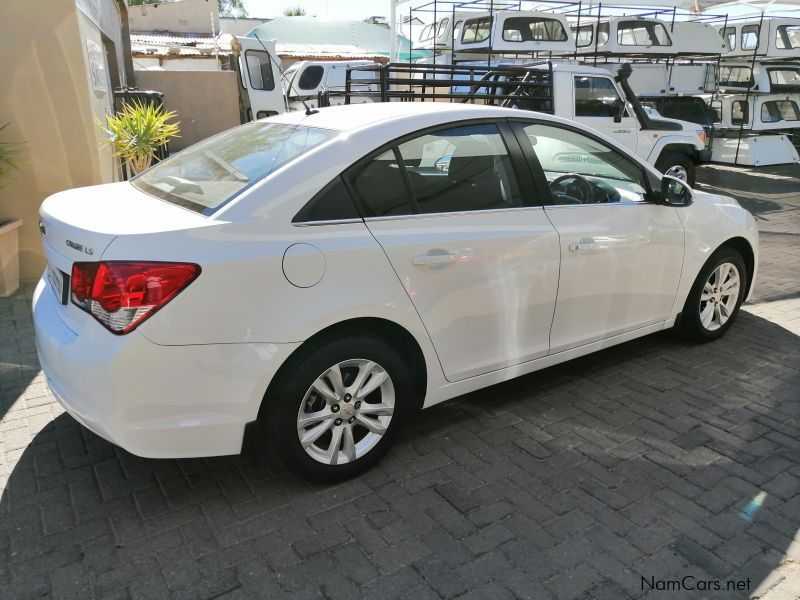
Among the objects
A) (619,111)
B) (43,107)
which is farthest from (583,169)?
(619,111)

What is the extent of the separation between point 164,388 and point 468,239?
60.2 inches

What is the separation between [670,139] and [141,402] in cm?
961

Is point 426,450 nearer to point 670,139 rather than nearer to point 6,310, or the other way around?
point 6,310

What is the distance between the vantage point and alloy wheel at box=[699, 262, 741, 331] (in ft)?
15.1

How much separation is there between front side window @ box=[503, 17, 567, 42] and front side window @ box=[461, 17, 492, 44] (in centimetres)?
37

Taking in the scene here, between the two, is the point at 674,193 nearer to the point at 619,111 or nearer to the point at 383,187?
the point at 383,187

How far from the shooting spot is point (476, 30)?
12.0 meters

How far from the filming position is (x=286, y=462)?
2.85m

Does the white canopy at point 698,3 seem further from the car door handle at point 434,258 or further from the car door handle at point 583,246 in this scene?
the car door handle at point 434,258

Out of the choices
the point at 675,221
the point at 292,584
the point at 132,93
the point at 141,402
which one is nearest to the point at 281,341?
the point at 141,402

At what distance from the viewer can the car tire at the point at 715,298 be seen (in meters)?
4.48

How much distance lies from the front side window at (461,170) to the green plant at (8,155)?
439cm

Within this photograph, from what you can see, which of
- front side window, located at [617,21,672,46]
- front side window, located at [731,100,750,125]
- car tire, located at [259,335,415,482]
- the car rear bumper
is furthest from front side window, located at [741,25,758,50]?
the car rear bumper

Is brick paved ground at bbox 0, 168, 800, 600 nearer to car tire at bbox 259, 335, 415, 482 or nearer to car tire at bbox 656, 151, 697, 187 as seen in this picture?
car tire at bbox 259, 335, 415, 482
